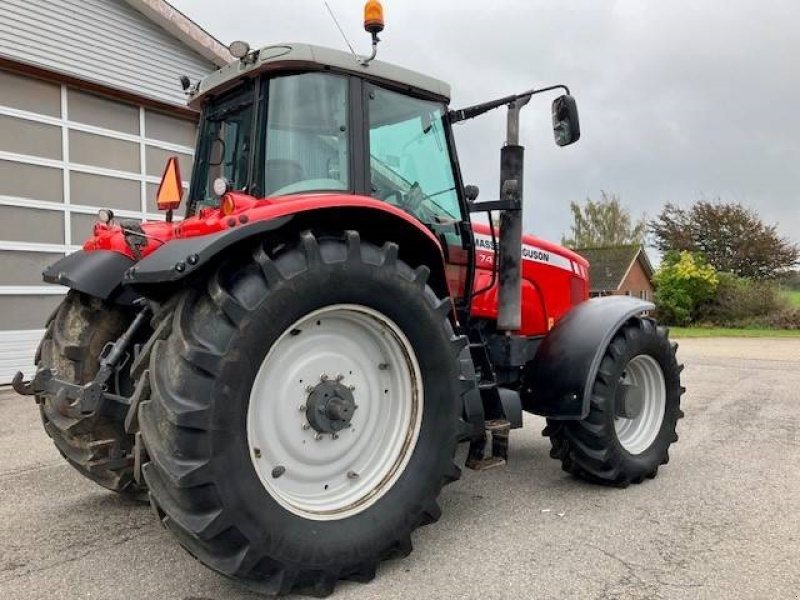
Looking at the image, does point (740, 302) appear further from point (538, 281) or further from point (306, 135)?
point (306, 135)

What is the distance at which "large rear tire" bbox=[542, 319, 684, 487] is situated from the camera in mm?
3887

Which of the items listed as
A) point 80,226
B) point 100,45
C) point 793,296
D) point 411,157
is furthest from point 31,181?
point 793,296

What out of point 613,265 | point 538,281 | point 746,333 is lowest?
point 746,333

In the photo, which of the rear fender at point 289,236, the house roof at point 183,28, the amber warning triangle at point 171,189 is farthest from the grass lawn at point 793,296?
the amber warning triangle at point 171,189

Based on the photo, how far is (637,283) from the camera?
39.8 meters

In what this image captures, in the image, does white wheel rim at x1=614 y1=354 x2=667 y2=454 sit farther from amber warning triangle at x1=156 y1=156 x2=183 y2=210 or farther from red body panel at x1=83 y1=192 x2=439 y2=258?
amber warning triangle at x1=156 y1=156 x2=183 y2=210

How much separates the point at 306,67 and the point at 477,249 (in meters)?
1.52

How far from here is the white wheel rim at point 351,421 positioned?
106 inches

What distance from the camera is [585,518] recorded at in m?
3.49

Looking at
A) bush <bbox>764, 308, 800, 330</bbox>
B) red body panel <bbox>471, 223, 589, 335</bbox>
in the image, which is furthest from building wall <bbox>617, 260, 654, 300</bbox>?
red body panel <bbox>471, 223, 589, 335</bbox>

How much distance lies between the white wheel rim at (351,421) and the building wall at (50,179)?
6597mm

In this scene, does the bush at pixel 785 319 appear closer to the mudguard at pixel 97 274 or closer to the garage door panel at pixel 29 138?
the garage door panel at pixel 29 138

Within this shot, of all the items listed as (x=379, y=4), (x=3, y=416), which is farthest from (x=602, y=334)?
(x=3, y=416)

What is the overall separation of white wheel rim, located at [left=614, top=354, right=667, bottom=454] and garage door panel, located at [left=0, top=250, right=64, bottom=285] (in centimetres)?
712
